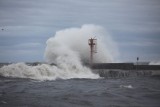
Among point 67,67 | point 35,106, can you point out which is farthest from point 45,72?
point 35,106

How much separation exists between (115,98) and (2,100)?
20.1 feet

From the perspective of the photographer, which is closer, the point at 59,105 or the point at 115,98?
the point at 59,105

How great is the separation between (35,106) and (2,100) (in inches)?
95.5

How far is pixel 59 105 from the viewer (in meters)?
13.9

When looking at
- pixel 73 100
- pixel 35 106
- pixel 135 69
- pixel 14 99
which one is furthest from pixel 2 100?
pixel 135 69

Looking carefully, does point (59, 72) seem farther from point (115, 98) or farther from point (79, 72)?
point (115, 98)

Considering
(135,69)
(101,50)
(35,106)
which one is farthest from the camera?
(101,50)

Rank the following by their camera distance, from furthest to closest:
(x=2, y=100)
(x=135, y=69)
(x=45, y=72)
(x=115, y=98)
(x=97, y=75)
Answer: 1. (x=135, y=69)
2. (x=97, y=75)
3. (x=45, y=72)
4. (x=115, y=98)
5. (x=2, y=100)

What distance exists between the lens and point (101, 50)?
5044 centimetres

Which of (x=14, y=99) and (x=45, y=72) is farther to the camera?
(x=45, y=72)

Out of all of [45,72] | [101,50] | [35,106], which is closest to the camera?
[35,106]

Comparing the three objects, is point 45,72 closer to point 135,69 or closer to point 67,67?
point 67,67

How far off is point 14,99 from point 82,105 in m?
3.85

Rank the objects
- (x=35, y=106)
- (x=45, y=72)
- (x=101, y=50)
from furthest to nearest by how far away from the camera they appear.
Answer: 1. (x=101, y=50)
2. (x=45, y=72)
3. (x=35, y=106)
